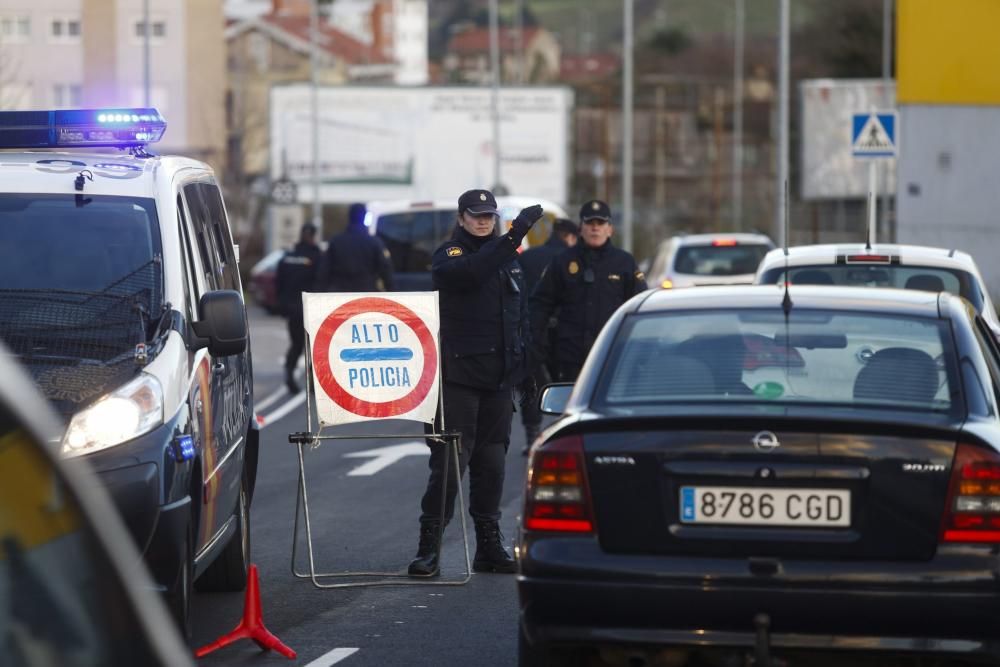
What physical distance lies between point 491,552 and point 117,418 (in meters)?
3.32

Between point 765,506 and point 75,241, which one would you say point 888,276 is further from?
point 765,506

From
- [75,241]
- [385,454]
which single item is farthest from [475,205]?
[385,454]

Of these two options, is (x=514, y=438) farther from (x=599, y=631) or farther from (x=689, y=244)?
(x=599, y=631)

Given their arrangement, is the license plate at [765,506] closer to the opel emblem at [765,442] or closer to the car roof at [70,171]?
the opel emblem at [765,442]

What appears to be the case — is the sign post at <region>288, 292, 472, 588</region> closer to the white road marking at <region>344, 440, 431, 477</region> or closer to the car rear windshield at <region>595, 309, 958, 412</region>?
the car rear windshield at <region>595, 309, 958, 412</region>

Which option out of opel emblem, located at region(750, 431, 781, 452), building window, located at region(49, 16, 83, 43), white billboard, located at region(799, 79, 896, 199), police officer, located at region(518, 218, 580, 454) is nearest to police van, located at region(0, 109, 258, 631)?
opel emblem, located at region(750, 431, 781, 452)

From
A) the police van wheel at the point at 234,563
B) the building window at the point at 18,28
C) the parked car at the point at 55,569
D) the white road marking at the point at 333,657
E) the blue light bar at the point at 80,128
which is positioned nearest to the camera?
the parked car at the point at 55,569

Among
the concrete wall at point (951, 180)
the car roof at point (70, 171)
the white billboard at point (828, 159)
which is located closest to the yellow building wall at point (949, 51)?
the concrete wall at point (951, 180)

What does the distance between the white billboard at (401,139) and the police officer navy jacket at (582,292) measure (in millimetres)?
57720

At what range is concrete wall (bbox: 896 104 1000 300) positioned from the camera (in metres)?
33.6

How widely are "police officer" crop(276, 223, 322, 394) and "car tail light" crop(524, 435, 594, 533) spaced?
49.9ft

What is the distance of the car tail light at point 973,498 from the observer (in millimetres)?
5426

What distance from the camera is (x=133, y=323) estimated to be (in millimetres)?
6996

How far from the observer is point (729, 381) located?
19.6 ft
